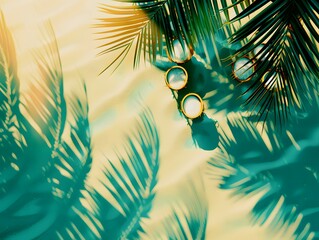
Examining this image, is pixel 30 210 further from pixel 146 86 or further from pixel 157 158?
pixel 146 86

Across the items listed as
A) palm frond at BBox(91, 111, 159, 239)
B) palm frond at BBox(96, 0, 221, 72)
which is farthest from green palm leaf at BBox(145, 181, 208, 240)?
palm frond at BBox(96, 0, 221, 72)

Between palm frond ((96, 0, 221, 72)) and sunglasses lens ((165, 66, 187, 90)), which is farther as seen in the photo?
sunglasses lens ((165, 66, 187, 90))

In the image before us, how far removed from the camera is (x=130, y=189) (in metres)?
2.68

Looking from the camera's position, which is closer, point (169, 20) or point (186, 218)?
point (169, 20)

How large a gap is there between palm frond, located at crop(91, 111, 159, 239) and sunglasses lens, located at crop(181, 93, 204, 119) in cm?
27

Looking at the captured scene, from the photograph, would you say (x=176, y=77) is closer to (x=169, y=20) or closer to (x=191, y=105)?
(x=191, y=105)

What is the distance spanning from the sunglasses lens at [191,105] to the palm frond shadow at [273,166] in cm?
25

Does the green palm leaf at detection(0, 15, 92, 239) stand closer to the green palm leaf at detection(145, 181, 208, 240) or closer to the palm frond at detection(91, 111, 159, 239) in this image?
the palm frond at detection(91, 111, 159, 239)

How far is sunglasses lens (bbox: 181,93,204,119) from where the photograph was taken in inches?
104

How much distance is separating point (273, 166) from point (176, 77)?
96 centimetres

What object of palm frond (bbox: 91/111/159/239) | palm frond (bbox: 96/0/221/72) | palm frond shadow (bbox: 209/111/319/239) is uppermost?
palm frond (bbox: 96/0/221/72)

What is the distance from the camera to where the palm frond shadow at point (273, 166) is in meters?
2.67

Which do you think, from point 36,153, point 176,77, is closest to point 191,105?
point 176,77

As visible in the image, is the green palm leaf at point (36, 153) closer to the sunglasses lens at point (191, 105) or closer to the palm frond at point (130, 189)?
the palm frond at point (130, 189)
